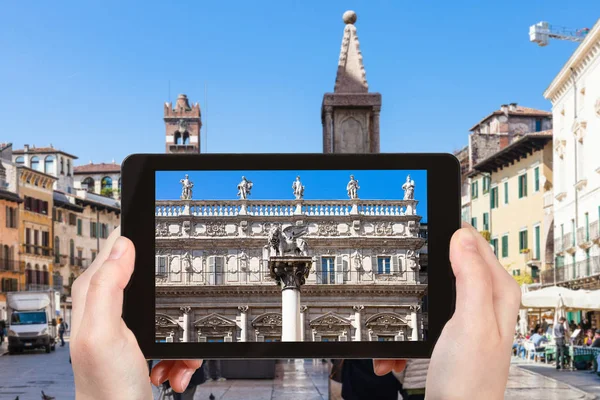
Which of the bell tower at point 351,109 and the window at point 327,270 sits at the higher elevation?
the bell tower at point 351,109

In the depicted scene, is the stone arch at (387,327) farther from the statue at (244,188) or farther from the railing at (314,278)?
the statue at (244,188)

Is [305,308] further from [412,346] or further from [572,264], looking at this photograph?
[572,264]

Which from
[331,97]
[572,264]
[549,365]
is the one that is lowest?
[549,365]

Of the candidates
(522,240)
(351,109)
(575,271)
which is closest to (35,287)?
(522,240)

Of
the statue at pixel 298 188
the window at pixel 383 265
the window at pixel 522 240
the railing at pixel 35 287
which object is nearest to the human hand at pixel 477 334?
the statue at pixel 298 188

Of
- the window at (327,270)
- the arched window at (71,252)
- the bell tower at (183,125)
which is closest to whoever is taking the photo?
the window at (327,270)

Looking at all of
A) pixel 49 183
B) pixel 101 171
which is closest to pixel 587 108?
pixel 49 183

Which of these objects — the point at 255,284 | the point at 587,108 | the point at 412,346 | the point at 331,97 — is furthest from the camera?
the point at 587,108
